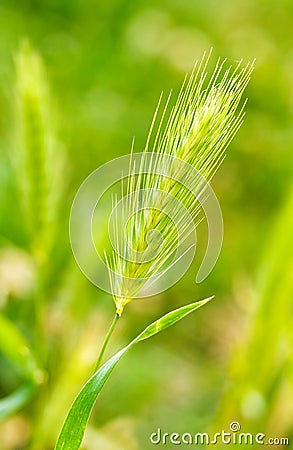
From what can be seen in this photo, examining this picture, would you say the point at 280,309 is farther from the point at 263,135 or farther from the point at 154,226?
the point at 263,135

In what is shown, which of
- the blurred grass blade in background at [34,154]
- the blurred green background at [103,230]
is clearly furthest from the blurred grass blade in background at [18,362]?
the blurred grass blade in background at [34,154]

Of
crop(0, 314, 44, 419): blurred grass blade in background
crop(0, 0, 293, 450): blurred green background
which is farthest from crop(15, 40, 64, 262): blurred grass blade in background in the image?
crop(0, 314, 44, 419): blurred grass blade in background

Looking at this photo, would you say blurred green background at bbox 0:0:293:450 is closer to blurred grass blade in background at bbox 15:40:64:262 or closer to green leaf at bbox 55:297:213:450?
blurred grass blade in background at bbox 15:40:64:262

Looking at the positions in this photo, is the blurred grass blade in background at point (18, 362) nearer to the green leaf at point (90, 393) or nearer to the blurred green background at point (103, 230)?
the blurred green background at point (103, 230)

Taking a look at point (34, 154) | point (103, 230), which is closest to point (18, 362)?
point (34, 154)

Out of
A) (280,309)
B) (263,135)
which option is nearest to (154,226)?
(280,309)

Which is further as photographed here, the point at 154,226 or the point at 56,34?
the point at 56,34
